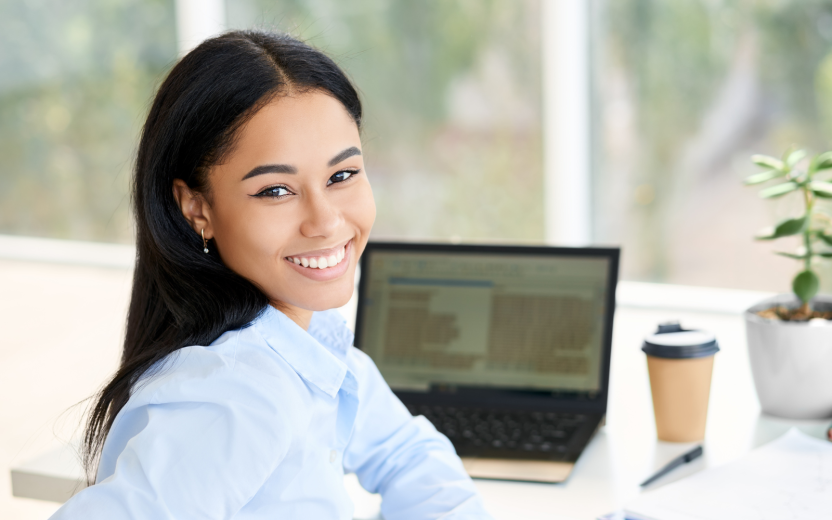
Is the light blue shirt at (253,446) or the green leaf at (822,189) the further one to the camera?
the green leaf at (822,189)

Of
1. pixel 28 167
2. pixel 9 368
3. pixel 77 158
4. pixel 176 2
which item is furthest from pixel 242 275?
pixel 28 167

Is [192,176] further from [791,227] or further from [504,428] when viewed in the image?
[791,227]

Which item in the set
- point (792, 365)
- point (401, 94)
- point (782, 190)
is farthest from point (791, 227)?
point (401, 94)

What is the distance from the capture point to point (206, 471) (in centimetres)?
67

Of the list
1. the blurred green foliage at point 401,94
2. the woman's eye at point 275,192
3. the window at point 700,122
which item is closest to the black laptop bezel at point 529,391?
the woman's eye at point 275,192

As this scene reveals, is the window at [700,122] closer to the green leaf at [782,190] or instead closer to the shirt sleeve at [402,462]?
the green leaf at [782,190]

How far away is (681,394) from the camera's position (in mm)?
1090

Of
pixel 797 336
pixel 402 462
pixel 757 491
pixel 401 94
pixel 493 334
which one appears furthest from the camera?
pixel 401 94

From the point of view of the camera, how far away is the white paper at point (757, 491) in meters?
0.84

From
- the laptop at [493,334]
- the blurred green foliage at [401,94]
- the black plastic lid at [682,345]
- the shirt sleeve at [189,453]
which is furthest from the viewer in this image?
the blurred green foliage at [401,94]

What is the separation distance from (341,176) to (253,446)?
0.32m

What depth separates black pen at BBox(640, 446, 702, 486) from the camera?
985 mm

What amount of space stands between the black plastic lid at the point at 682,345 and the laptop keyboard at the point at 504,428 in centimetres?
16

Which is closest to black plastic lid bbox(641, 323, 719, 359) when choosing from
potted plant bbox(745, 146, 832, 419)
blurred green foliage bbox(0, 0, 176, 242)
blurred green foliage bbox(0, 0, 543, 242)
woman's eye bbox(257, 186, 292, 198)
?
potted plant bbox(745, 146, 832, 419)
